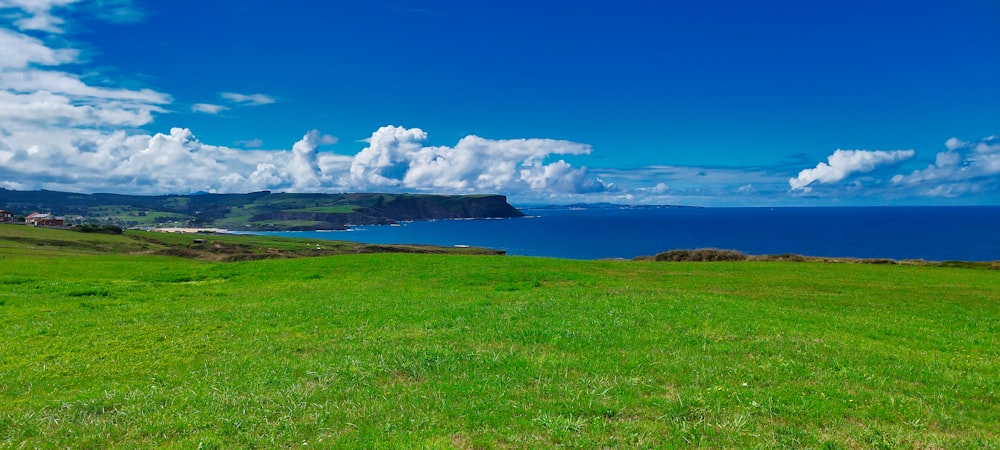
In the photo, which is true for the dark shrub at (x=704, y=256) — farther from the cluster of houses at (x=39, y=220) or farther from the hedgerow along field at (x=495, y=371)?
the cluster of houses at (x=39, y=220)

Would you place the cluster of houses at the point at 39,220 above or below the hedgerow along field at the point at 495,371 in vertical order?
below

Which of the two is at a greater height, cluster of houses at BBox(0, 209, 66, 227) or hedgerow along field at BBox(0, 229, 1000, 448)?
hedgerow along field at BBox(0, 229, 1000, 448)

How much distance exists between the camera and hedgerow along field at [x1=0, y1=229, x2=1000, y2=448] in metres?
8.42

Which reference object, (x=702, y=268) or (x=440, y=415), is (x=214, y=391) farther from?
(x=702, y=268)

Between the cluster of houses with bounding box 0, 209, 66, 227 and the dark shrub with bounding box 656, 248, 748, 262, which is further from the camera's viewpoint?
the cluster of houses with bounding box 0, 209, 66, 227

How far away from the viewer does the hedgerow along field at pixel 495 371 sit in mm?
8422

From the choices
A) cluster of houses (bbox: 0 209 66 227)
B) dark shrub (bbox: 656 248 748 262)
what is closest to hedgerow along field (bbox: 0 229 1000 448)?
dark shrub (bbox: 656 248 748 262)

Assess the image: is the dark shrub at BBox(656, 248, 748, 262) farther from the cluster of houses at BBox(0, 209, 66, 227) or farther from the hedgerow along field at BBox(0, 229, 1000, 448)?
the cluster of houses at BBox(0, 209, 66, 227)

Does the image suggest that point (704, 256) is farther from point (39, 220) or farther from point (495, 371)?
point (39, 220)

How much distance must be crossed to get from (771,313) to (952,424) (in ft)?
35.3

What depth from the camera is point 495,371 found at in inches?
453

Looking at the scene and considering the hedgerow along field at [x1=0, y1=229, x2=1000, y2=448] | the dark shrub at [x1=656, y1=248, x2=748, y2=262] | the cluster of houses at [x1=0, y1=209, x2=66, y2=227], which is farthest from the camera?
the cluster of houses at [x1=0, y1=209, x2=66, y2=227]

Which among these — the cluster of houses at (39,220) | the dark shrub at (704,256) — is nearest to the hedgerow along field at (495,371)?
the dark shrub at (704,256)

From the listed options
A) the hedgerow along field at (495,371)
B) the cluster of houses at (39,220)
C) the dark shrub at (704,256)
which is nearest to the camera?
the hedgerow along field at (495,371)
